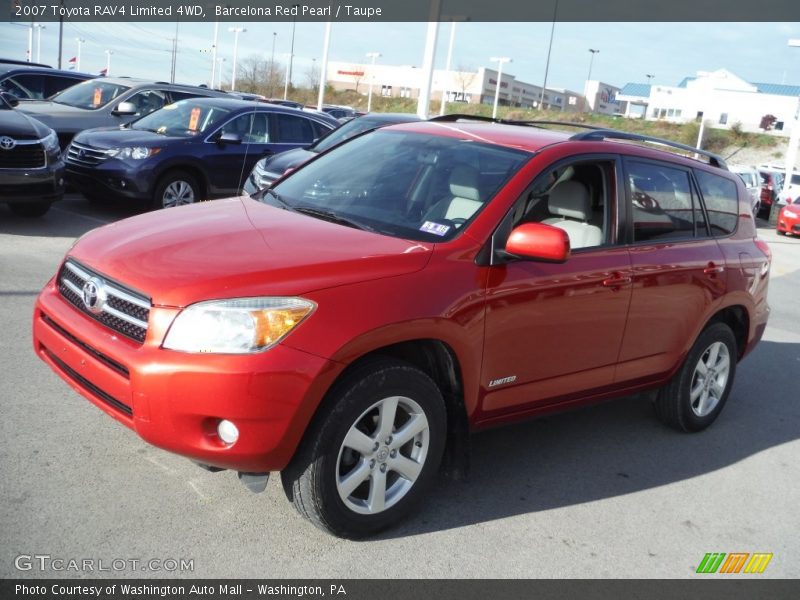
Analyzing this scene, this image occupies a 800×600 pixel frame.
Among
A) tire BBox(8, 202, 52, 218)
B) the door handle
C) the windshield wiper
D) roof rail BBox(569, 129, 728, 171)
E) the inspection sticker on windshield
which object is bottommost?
tire BBox(8, 202, 52, 218)

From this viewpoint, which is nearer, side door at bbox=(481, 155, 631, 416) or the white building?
side door at bbox=(481, 155, 631, 416)

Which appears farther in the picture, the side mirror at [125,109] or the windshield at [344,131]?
the side mirror at [125,109]

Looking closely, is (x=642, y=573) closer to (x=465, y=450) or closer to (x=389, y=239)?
(x=465, y=450)

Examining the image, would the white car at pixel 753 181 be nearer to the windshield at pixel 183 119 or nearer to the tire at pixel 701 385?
the windshield at pixel 183 119

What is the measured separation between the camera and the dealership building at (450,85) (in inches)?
3777

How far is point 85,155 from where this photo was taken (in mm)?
10891

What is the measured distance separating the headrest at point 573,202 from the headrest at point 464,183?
0.55m

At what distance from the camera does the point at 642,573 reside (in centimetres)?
371

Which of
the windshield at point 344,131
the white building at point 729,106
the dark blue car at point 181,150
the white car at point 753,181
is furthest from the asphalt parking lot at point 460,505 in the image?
the white building at point 729,106

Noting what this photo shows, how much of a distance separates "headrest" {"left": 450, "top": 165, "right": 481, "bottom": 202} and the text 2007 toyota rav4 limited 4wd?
0.01m

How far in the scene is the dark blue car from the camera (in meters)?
10.7

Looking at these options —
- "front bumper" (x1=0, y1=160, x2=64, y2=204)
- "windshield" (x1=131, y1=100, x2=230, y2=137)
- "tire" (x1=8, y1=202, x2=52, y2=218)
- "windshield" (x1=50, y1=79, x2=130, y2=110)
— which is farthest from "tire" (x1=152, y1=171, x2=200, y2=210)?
"windshield" (x1=50, y1=79, x2=130, y2=110)

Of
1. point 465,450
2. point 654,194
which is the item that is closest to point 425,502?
point 465,450

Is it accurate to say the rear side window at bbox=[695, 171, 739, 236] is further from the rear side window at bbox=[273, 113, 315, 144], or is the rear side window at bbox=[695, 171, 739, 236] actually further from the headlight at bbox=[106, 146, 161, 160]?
the rear side window at bbox=[273, 113, 315, 144]
